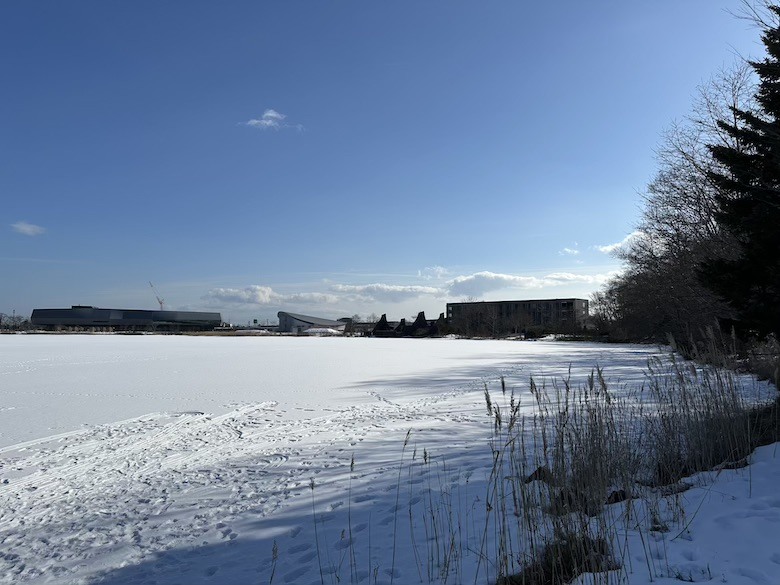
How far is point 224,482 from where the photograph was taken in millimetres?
5703

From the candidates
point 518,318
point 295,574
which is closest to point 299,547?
point 295,574

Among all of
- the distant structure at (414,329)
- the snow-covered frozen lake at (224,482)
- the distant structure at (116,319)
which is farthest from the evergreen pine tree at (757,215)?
the distant structure at (116,319)

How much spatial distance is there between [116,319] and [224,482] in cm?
14611

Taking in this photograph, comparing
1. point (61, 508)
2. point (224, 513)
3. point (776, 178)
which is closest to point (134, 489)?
point (61, 508)

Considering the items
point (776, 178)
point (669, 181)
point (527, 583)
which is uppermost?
point (669, 181)

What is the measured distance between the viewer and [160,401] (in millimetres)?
11180

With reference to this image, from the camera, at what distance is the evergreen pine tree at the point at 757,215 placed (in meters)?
8.31

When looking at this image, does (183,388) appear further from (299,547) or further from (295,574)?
(295,574)

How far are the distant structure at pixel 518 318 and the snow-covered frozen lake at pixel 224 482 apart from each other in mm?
68392

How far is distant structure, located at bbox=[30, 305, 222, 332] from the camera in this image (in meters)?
132

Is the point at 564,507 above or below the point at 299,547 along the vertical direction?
above

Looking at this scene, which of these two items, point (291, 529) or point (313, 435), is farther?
point (313, 435)

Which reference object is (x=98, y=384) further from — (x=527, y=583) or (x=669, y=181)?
(x=669, y=181)

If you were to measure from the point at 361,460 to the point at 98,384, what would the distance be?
10415 mm
